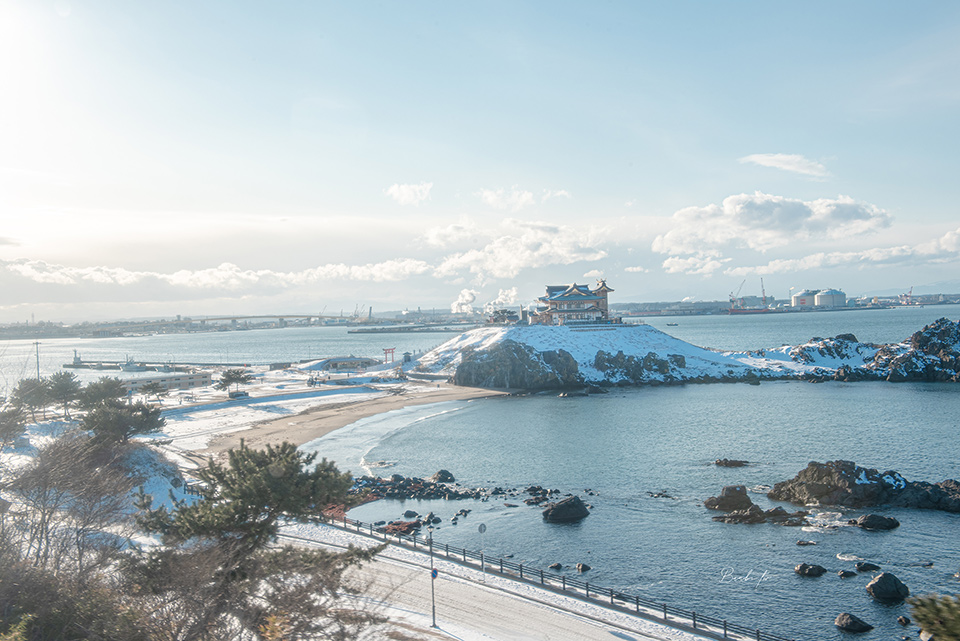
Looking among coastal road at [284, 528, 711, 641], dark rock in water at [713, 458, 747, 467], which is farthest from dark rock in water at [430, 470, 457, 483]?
dark rock in water at [713, 458, 747, 467]

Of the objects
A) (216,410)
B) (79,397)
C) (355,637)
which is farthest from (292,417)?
(355,637)

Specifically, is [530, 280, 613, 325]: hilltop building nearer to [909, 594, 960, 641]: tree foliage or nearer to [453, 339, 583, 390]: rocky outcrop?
[453, 339, 583, 390]: rocky outcrop

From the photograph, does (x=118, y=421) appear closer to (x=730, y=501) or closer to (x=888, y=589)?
(x=730, y=501)

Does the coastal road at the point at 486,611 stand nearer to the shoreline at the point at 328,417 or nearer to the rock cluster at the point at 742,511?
the rock cluster at the point at 742,511

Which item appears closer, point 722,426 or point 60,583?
point 60,583

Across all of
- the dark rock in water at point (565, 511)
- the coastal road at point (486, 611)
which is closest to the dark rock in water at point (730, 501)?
the dark rock in water at point (565, 511)

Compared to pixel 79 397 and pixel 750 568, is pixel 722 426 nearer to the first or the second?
pixel 750 568
